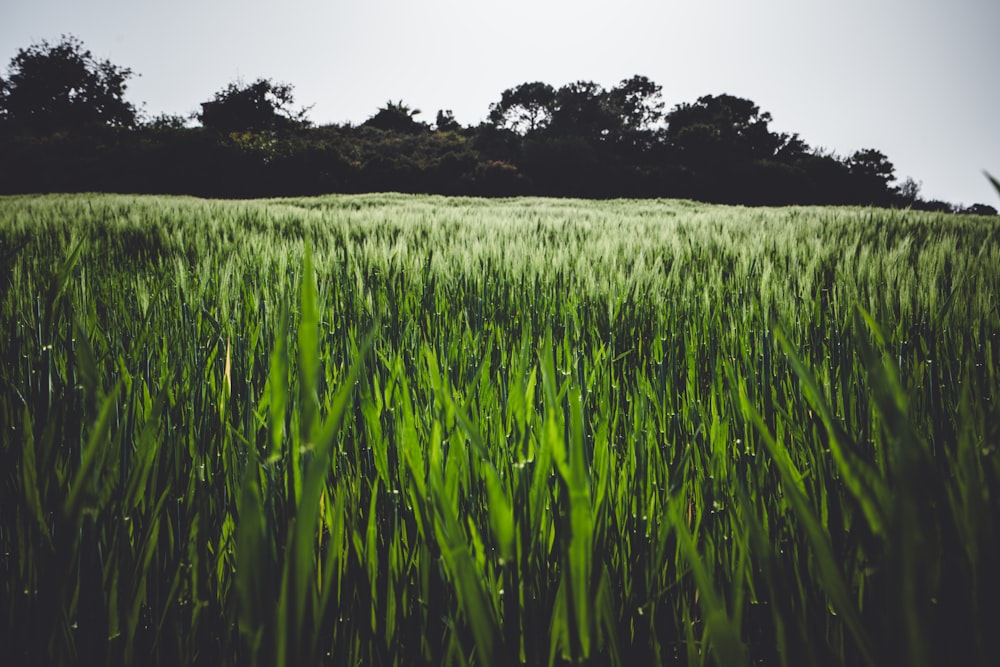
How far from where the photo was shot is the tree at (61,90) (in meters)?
22.0

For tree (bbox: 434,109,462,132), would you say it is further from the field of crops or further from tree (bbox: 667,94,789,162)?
the field of crops

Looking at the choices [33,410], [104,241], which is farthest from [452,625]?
[104,241]

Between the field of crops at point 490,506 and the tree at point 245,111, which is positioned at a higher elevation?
the tree at point 245,111

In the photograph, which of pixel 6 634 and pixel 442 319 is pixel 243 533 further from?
pixel 442 319

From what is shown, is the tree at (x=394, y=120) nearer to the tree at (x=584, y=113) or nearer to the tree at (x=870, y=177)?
the tree at (x=584, y=113)

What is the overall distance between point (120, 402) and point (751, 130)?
29.5 m

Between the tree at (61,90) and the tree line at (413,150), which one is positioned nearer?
the tree line at (413,150)

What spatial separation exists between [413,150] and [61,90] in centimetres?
1948

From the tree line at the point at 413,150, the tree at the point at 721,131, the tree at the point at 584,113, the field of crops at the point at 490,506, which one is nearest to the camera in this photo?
the field of crops at the point at 490,506

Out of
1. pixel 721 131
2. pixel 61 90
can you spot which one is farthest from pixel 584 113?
pixel 61 90

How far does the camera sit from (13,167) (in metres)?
14.2

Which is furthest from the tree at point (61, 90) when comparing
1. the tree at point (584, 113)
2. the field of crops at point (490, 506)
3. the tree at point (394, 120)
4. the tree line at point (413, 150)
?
the field of crops at point (490, 506)

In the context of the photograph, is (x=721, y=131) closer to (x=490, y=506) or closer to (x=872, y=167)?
(x=872, y=167)

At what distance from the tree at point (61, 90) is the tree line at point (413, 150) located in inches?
2.2
